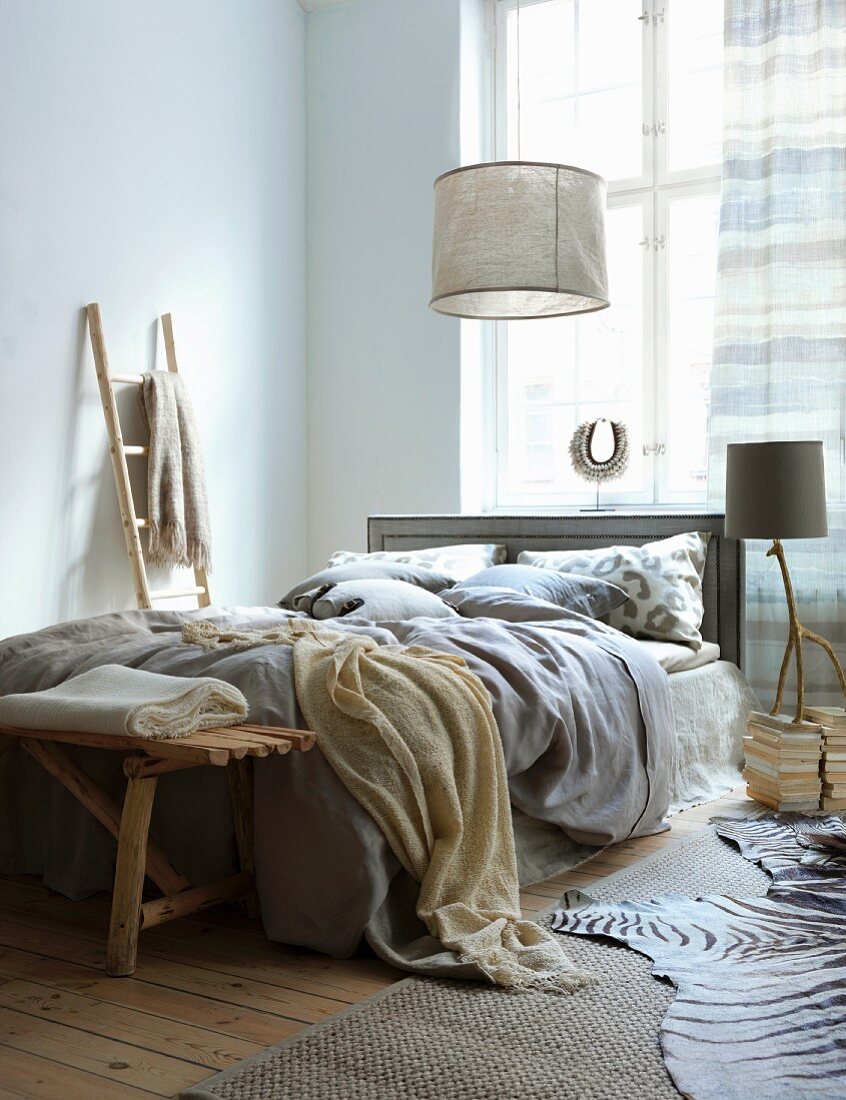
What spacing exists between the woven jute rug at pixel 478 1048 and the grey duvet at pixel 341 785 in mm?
150

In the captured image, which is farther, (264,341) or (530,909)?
(264,341)

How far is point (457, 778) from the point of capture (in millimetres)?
2371

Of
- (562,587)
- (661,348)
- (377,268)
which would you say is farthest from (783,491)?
(377,268)

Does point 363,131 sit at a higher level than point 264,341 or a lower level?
higher

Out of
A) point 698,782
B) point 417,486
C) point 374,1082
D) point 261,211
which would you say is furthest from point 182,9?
point 374,1082

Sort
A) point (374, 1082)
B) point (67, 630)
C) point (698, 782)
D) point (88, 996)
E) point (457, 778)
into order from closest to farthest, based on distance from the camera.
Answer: point (374, 1082), point (88, 996), point (457, 778), point (67, 630), point (698, 782)

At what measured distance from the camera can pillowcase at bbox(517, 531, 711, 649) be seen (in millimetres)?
3838

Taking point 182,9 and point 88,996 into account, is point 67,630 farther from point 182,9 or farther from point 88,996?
point 182,9

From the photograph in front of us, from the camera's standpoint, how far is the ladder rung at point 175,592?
462 cm

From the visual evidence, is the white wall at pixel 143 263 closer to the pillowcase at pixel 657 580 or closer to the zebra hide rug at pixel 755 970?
the pillowcase at pixel 657 580

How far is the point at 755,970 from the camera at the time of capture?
209 cm

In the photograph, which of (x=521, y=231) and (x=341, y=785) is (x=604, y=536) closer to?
(x=521, y=231)

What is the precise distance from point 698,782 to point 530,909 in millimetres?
1238

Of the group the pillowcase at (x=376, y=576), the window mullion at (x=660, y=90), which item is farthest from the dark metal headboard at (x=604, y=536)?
the window mullion at (x=660, y=90)
